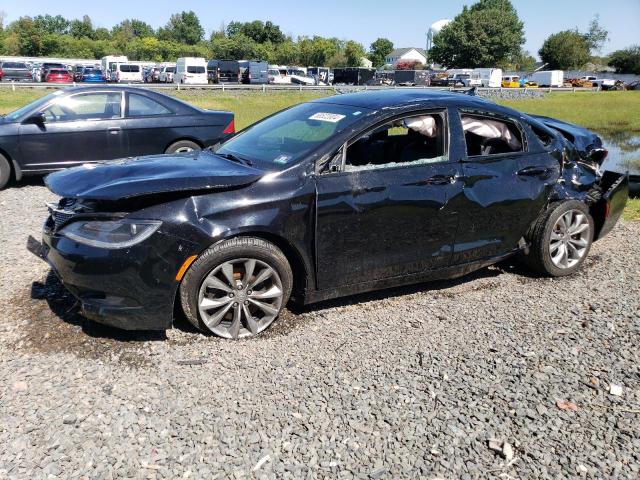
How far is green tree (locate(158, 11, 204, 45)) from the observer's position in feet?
474

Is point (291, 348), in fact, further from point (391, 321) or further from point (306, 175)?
point (306, 175)

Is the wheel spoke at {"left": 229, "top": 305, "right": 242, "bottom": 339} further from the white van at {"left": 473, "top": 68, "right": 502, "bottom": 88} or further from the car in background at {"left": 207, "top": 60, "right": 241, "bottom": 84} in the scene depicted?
the white van at {"left": 473, "top": 68, "right": 502, "bottom": 88}

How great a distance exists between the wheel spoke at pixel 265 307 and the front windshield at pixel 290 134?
0.98m

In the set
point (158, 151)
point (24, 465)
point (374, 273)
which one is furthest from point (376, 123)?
point (158, 151)

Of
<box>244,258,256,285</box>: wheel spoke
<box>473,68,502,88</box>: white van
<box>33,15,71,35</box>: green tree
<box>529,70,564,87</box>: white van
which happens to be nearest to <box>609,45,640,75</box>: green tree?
<box>529,70,564,87</box>: white van

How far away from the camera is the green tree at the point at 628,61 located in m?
90.4

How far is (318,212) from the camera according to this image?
4.02 metres

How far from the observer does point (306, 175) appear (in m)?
4.04

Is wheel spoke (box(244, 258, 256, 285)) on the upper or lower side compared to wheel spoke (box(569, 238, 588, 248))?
upper

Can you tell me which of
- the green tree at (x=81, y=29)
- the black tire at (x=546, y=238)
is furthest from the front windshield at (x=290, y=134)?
the green tree at (x=81, y=29)

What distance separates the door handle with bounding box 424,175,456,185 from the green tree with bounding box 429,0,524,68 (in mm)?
103558

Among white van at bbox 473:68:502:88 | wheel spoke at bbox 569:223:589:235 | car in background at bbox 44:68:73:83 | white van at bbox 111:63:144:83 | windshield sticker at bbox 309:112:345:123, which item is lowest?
wheel spoke at bbox 569:223:589:235

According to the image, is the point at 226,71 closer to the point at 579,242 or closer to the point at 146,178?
the point at 579,242

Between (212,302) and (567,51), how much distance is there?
371ft
